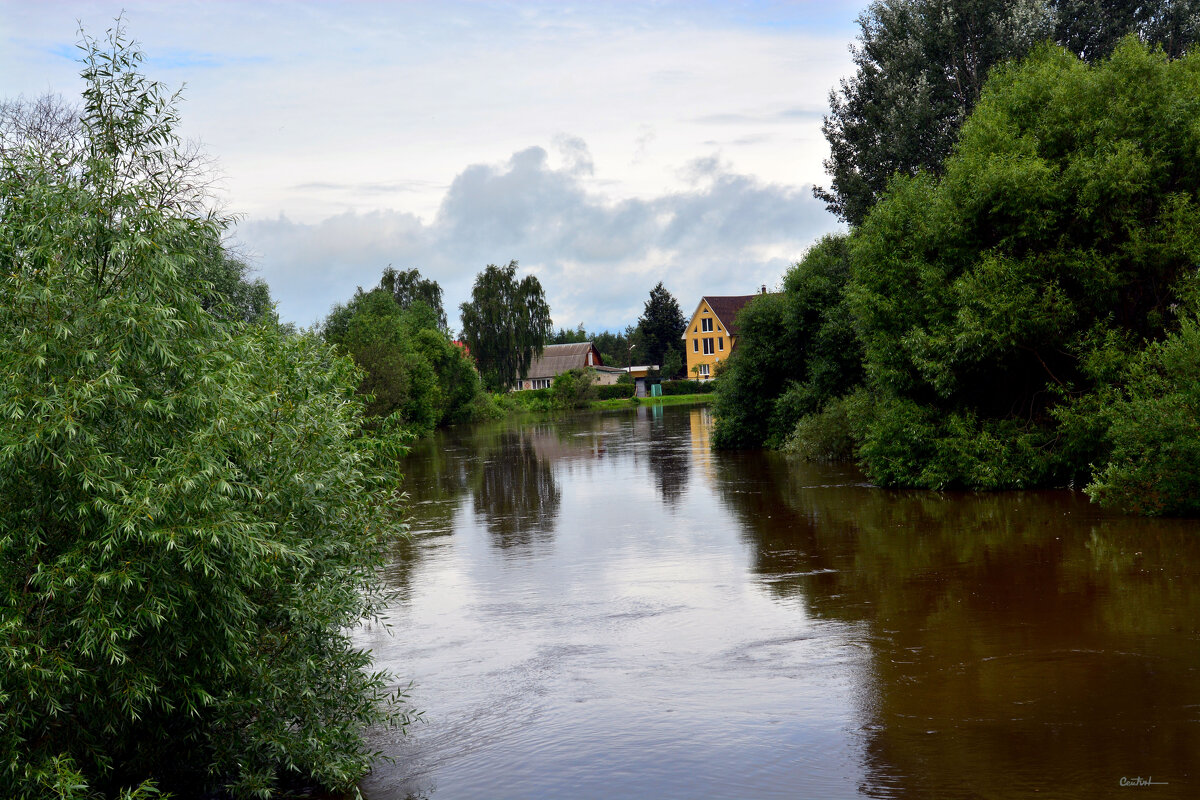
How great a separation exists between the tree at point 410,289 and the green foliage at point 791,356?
45.2 meters

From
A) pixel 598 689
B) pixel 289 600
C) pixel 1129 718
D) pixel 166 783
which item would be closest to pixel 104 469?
pixel 289 600

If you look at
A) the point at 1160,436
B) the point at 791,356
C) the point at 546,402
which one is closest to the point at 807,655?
the point at 1160,436

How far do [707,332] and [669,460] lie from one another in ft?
221

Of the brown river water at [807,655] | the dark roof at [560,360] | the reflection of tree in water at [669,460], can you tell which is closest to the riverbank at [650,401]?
the dark roof at [560,360]

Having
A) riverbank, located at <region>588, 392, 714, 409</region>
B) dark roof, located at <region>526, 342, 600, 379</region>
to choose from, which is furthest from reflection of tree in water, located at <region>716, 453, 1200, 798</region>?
dark roof, located at <region>526, 342, 600, 379</region>

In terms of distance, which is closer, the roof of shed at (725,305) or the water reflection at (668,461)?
the water reflection at (668,461)

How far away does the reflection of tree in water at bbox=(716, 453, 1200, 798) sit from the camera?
298 inches

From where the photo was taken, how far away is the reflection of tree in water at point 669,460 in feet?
84.1

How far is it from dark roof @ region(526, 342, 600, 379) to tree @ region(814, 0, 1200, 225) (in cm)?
7602

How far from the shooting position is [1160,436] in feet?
52.0

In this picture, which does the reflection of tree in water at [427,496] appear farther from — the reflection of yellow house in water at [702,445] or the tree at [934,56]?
the tree at [934,56]

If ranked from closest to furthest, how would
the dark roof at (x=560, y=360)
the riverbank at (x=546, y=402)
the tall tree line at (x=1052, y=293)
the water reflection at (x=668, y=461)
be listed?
1. the tall tree line at (x=1052, y=293)
2. the water reflection at (x=668, y=461)
3. the riverbank at (x=546, y=402)
4. the dark roof at (x=560, y=360)

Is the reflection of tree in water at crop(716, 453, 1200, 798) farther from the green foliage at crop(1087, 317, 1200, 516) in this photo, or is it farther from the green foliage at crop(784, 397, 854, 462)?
the green foliage at crop(784, 397, 854, 462)

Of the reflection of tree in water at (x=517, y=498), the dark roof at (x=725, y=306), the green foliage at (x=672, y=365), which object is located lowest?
the reflection of tree in water at (x=517, y=498)
